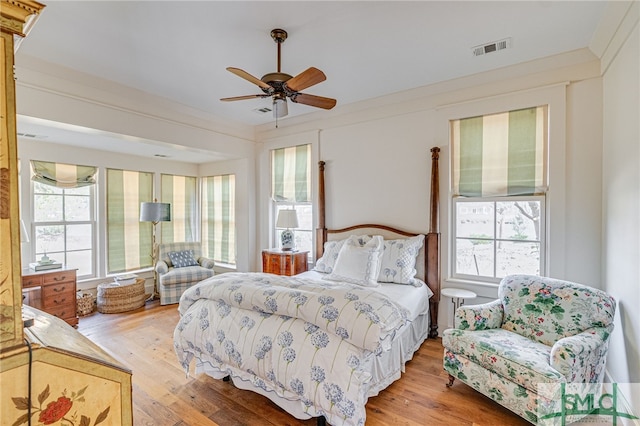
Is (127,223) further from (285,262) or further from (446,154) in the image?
(446,154)

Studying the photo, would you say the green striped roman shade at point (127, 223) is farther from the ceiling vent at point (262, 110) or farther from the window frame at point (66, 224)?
the ceiling vent at point (262, 110)

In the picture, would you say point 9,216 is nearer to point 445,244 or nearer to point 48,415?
point 48,415

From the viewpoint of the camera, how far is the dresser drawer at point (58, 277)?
3.62 meters

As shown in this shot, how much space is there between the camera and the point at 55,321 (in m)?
0.97

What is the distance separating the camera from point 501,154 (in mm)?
3133

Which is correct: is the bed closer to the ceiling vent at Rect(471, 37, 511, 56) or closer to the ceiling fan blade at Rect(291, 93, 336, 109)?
the ceiling fan blade at Rect(291, 93, 336, 109)

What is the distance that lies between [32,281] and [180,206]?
8.86 feet

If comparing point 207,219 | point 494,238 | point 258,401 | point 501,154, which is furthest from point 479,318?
point 207,219

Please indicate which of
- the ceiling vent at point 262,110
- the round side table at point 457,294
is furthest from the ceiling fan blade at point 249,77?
the round side table at point 457,294

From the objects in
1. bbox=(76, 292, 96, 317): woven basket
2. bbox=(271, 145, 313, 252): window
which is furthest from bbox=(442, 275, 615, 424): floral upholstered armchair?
bbox=(76, 292, 96, 317): woven basket

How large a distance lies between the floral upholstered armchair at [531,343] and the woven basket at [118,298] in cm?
433

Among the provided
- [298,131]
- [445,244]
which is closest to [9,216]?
[445,244]

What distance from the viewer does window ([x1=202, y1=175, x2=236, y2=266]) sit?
5547mm

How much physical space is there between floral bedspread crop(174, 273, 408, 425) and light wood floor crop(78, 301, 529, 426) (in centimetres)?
23
